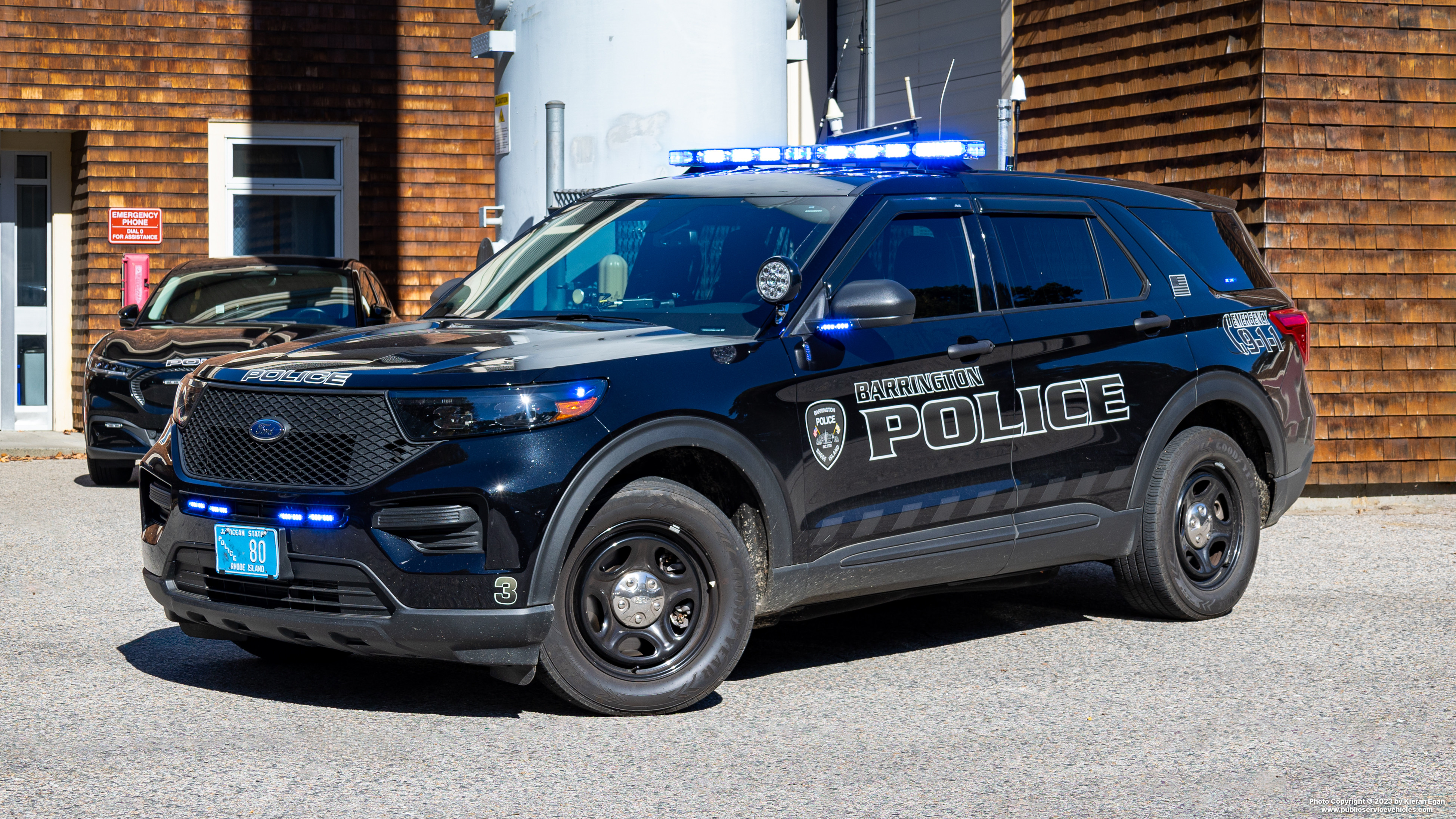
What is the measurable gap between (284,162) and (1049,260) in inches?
459

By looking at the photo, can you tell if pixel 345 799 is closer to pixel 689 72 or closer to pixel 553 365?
pixel 553 365

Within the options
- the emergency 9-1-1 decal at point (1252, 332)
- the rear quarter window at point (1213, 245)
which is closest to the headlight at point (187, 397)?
the rear quarter window at point (1213, 245)

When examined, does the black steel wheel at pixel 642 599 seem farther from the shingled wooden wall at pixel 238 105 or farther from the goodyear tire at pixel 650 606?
the shingled wooden wall at pixel 238 105

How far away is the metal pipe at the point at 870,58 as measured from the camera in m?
16.0

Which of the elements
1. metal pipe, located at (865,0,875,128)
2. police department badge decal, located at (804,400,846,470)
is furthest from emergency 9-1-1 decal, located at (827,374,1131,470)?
metal pipe, located at (865,0,875,128)

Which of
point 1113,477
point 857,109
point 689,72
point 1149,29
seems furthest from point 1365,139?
point 857,109

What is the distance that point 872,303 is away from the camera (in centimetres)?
563

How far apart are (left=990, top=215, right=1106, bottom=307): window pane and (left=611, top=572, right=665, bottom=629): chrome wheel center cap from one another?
77.3 inches

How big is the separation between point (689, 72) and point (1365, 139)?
15.3ft

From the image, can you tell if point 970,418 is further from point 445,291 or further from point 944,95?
point 944,95

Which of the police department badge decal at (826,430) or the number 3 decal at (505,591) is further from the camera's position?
the police department badge decal at (826,430)

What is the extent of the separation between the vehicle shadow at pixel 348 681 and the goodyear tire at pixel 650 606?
25 cm

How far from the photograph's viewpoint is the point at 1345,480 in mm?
11555

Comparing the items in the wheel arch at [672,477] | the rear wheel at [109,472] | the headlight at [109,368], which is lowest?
the rear wheel at [109,472]
